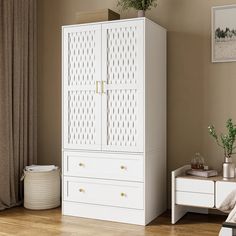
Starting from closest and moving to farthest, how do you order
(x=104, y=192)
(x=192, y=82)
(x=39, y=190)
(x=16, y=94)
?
(x=104, y=192) → (x=192, y=82) → (x=39, y=190) → (x=16, y=94)

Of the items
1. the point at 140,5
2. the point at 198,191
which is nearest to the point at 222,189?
the point at 198,191

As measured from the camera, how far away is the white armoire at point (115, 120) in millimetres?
3820

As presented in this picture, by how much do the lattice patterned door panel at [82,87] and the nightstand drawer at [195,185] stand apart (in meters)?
0.82

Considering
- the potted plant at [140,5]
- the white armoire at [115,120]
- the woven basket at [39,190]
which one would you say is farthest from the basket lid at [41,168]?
the potted plant at [140,5]

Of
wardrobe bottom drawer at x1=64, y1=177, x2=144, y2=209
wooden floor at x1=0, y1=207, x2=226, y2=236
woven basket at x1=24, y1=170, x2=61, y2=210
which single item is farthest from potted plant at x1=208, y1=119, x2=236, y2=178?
woven basket at x1=24, y1=170, x2=61, y2=210

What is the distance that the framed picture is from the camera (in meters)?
4.02

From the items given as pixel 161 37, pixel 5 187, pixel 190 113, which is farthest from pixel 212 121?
pixel 5 187

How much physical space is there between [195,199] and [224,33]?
5.23 ft

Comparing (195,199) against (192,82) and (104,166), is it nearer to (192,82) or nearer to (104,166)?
(104,166)

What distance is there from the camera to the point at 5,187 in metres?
4.42

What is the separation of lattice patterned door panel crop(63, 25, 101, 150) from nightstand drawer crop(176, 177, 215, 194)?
82cm

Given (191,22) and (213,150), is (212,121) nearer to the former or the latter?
(213,150)

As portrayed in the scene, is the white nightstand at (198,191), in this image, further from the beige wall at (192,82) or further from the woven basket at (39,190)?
the woven basket at (39,190)

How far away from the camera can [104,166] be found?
3979 mm
